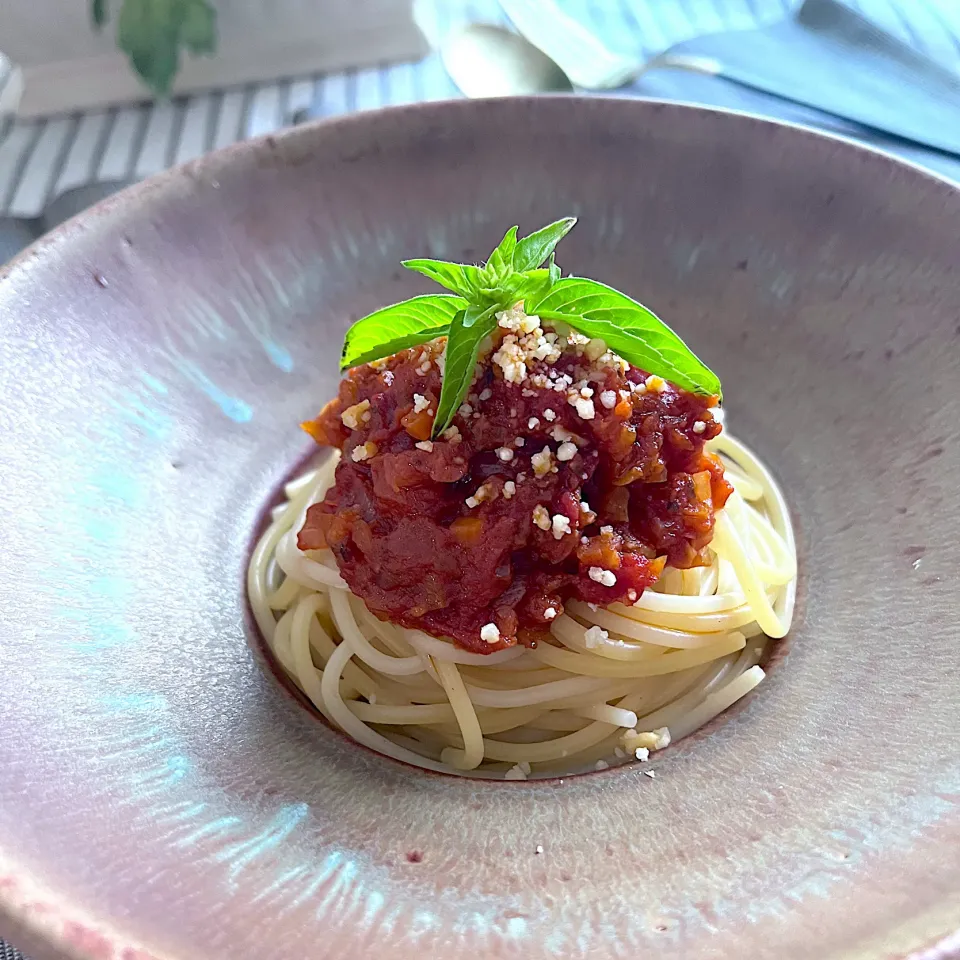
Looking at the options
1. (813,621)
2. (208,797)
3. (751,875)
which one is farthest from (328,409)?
(751,875)

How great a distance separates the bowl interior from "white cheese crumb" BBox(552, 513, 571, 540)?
2.07 feet

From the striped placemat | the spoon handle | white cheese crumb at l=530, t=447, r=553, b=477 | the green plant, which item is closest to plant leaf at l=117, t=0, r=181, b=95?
the green plant

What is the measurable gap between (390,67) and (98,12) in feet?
5.39

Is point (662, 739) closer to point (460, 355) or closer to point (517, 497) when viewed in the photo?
point (517, 497)

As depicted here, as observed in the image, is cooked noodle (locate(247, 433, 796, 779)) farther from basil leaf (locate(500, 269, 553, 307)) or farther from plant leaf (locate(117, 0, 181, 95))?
plant leaf (locate(117, 0, 181, 95))

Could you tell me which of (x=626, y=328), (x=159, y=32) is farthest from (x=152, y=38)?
(x=626, y=328)

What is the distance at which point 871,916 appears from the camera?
169cm

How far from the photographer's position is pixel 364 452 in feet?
8.71

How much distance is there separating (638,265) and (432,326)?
133cm

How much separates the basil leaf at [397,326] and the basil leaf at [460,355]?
135 mm

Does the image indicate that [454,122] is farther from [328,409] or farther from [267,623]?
[267,623]

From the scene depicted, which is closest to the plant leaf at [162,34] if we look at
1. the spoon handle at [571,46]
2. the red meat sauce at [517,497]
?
the spoon handle at [571,46]

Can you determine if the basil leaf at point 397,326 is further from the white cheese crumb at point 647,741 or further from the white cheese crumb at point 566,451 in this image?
the white cheese crumb at point 647,741

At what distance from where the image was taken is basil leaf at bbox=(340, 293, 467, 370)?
101 inches
